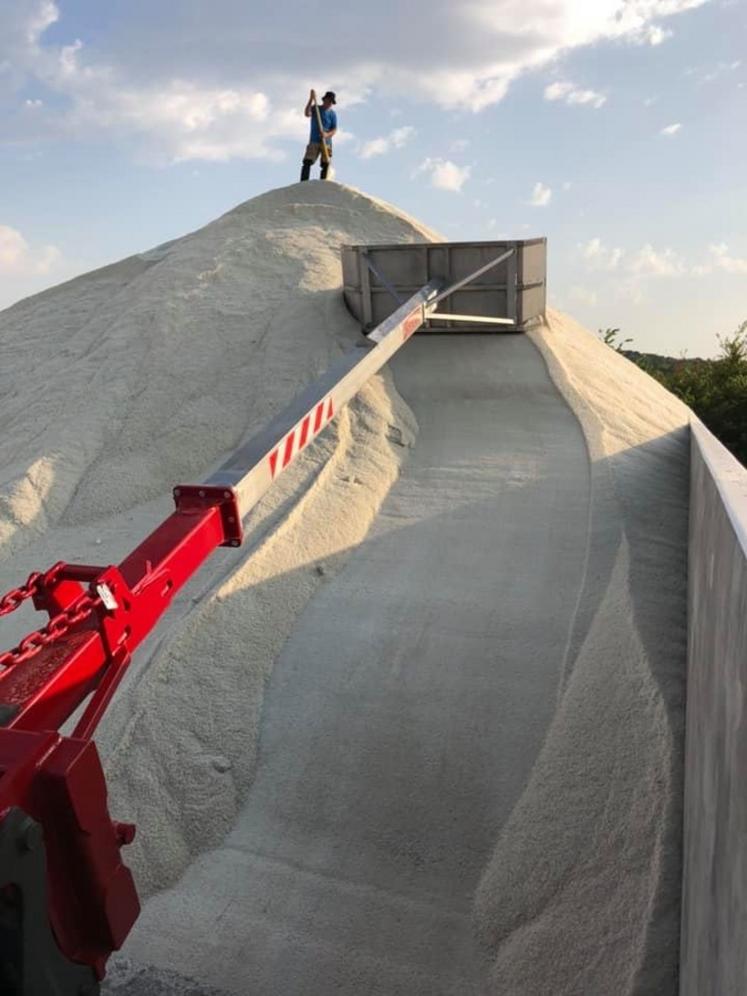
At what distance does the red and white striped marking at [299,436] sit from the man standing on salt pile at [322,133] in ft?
31.0

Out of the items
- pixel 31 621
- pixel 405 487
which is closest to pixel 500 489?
pixel 405 487

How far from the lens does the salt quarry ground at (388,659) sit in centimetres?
445

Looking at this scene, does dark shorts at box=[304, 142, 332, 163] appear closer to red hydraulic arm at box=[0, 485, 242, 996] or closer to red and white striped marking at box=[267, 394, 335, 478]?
red and white striped marking at box=[267, 394, 335, 478]

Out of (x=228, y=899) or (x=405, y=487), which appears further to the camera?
(x=405, y=487)

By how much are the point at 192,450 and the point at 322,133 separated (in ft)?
27.6

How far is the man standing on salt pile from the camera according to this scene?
44.6 feet

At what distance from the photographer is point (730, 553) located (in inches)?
129

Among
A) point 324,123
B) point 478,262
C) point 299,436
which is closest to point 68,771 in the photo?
point 299,436

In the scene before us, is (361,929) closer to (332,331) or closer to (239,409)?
(239,409)

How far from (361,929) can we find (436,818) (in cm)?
85

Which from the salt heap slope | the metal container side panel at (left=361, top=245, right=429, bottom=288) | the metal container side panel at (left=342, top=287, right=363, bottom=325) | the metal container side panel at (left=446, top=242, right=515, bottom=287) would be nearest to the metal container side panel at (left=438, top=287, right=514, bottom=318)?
the metal container side panel at (left=446, top=242, right=515, bottom=287)

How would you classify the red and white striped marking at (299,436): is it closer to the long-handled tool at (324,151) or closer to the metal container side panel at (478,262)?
the metal container side panel at (478,262)

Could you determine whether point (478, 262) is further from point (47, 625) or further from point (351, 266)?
point (47, 625)

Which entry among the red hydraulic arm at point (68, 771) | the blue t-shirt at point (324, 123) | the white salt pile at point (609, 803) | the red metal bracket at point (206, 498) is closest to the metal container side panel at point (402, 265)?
the white salt pile at point (609, 803)
